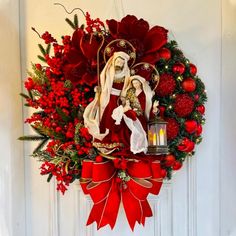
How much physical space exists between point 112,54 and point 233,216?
0.85 meters

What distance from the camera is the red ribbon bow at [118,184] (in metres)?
0.98

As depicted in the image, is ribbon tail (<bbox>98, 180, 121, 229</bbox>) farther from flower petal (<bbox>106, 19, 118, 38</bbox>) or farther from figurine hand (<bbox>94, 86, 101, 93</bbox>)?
flower petal (<bbox>106, 19, 118, 38</bbox>)

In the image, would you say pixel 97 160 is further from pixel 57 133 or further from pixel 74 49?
pixel 74 49

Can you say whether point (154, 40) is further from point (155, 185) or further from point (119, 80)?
point (155, 185)

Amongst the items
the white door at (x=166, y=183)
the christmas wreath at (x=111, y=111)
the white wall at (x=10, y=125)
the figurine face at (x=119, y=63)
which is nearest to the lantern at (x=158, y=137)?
the christmas wreath at (x=111, y=111)

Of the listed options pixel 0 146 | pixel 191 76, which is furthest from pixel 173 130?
pixel 0 146

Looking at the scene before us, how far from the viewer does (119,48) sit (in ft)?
3.27

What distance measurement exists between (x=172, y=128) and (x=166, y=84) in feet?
0.51

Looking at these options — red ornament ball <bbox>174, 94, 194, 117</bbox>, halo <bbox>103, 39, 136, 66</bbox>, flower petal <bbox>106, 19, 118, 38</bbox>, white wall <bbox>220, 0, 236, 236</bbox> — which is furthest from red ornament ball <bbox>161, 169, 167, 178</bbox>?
flower petal <bbox>106, 19, 118, 38</bbox>

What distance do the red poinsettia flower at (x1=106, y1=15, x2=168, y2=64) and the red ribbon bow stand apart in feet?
1.24

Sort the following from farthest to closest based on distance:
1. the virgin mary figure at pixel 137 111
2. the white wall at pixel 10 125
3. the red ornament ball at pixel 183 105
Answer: the white wall at pixel 10 125 < the red ornament ball at pixel 183 105 < the virgin mary figure at pixel 137 111

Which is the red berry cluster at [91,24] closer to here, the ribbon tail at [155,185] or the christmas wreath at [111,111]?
the christmas wreath at [111,111]

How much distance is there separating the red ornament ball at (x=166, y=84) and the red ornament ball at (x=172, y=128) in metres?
0.10

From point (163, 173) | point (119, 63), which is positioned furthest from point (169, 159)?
point (119, 63)
